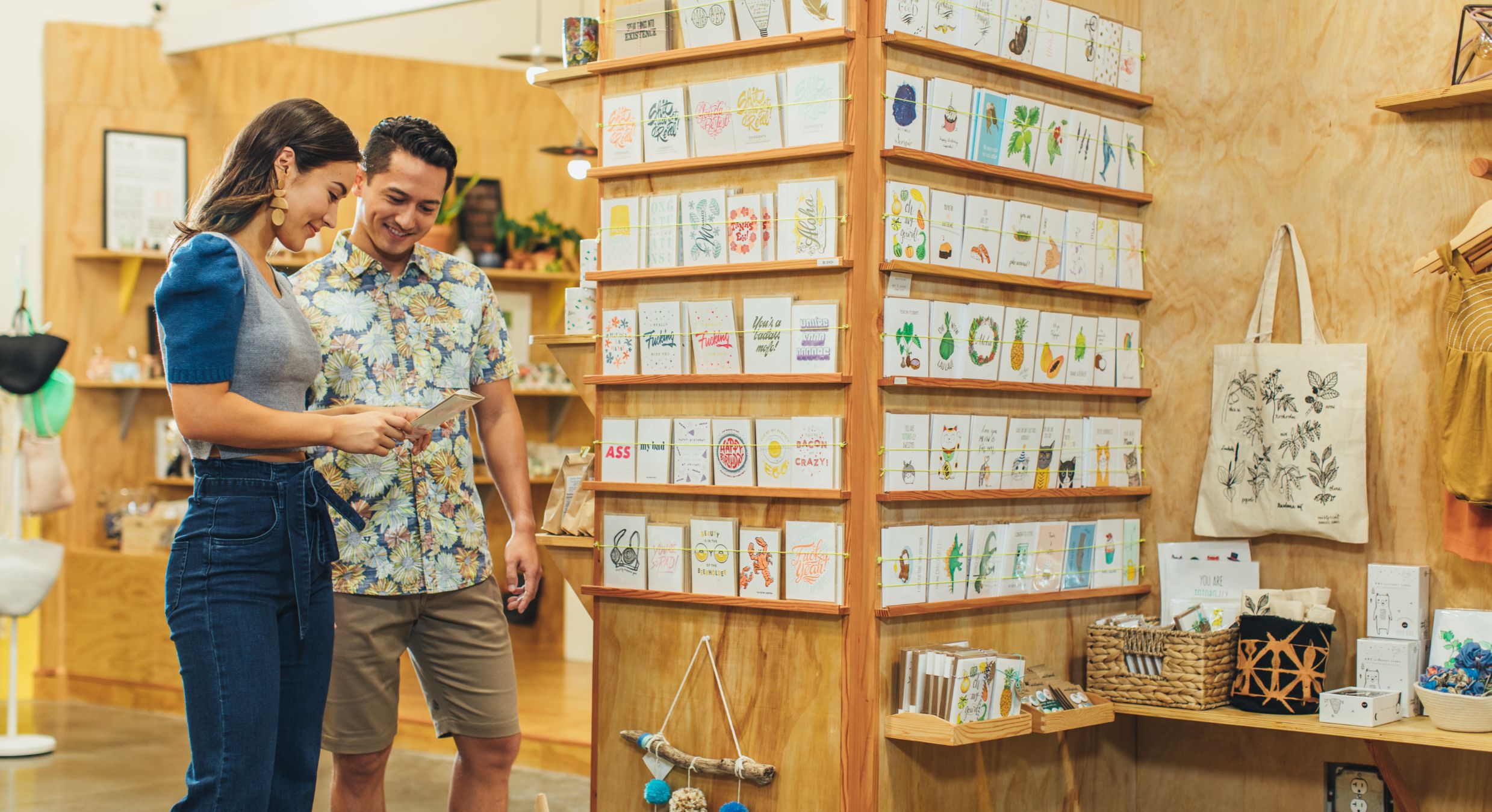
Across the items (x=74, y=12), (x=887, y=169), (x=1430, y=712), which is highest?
(x=74, y=12)

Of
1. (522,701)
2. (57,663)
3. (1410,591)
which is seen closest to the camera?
(1410,591)

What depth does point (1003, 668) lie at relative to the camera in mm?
3516

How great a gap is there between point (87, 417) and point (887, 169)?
5201mm

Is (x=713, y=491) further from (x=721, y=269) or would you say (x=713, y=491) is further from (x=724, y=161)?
(x=724, y=161)

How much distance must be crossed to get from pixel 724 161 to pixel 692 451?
2.45ft

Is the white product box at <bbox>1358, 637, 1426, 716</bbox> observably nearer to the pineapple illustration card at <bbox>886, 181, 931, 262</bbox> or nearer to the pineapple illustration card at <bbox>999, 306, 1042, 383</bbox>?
the pineapple illustration card at <bbox>999, 306, 1042, 383</bbox>

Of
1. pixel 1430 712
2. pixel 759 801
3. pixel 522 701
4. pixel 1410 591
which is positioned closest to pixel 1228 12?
pixel 1410 591

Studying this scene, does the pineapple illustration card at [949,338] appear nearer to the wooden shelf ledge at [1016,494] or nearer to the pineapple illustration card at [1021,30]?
the wooden shelf ledge at [1016,494]

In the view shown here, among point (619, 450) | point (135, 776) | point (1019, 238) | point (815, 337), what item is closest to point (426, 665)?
point (619, 450)

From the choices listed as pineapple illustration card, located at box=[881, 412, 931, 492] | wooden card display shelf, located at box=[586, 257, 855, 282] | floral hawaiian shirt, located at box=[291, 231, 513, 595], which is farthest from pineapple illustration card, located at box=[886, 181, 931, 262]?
floral hawaiian shirt, located at box=[291, 231, 513, 595]

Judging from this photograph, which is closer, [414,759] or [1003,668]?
[1003,668]

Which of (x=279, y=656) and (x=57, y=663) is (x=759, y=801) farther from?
(x=57, y=663)

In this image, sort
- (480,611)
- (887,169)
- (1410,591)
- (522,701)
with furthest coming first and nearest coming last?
1. (522,701)
2. (1410,591)
3. (887,169)
4. (480,611)

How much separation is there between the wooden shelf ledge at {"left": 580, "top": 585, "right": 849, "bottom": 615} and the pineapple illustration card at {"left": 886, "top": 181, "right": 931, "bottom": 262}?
86 centimetres
